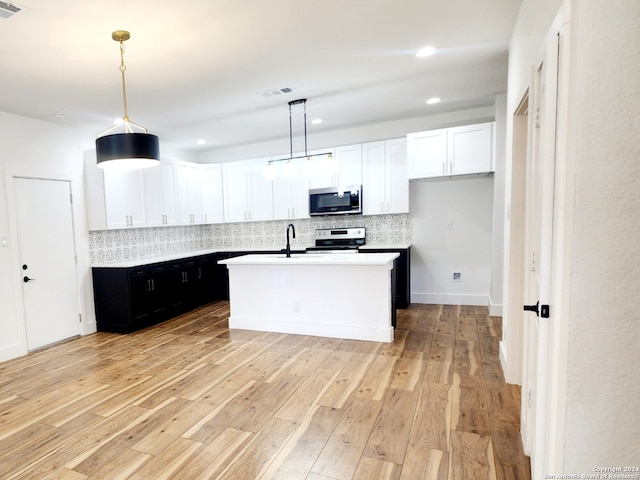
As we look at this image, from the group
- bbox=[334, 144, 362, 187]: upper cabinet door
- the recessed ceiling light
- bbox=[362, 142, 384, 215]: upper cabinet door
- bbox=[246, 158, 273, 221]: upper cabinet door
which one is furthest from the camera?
bbox=[246, 158, 273, 221]: upper cabinet door

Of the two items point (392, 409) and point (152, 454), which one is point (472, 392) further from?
point (152, 454)

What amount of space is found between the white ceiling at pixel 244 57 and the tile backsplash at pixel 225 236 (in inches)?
65.7

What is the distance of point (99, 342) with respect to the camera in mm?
4297

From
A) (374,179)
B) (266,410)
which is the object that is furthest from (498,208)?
(266,410)

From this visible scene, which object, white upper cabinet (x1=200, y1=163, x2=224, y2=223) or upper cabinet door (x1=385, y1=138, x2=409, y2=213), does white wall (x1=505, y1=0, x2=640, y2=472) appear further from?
white upper cabinet (x1=200, y1=163, x2=224, y2=223)

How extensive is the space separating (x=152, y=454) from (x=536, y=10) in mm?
3355

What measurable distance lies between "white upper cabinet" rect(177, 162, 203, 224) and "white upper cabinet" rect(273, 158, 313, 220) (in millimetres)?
1456

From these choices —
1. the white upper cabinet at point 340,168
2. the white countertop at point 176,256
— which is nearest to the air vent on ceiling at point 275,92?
the white upper cabinet at point 340,168

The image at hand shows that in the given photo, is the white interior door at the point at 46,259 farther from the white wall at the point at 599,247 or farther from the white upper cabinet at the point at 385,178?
the white wall at the point at 599,247

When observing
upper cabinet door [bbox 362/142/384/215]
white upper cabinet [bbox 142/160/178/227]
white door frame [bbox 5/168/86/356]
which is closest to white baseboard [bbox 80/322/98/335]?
white door frame [bbox 5/168/86/356]

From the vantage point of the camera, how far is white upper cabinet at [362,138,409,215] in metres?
5.17

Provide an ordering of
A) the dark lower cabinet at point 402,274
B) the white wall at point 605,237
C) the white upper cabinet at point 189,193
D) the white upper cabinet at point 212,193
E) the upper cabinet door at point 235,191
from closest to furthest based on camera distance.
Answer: the white wall at point 605,237
the dark lower cabinet at point 402,274
the white upper cabinet at point 189,193
the upper cabinet door at point 235,191
the white upper cabinet at point 212,193

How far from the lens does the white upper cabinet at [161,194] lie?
534 centimetres

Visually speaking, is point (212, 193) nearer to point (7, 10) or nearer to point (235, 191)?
point (235, 191)
